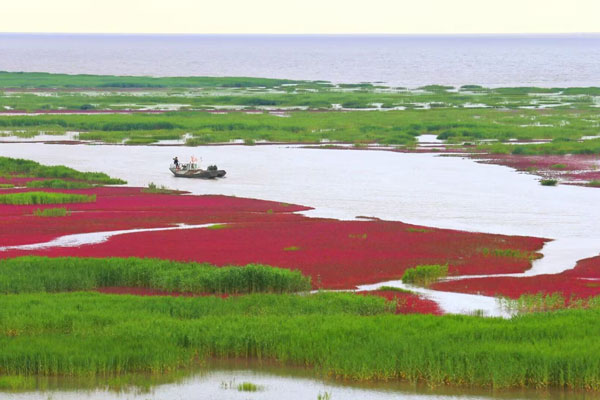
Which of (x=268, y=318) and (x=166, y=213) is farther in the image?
(x=166, y=213)

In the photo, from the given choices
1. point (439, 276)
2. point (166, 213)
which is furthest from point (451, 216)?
point (439, 276)

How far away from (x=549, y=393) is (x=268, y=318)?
6.77 meters

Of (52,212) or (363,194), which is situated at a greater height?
(52,212)

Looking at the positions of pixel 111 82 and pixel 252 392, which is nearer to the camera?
pixel 252 392

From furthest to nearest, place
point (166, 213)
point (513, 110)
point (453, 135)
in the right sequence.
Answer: point (513, 110)
point (453, 135)
point (166, 213)

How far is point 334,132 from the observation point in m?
86.4

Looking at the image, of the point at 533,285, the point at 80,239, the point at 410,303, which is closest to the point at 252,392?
the point at 410,303

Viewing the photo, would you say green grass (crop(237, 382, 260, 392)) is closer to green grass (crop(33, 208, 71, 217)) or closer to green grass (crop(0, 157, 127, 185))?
green grass (crop(33, 208, 71, 217))

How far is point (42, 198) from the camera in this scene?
4884 centimetres

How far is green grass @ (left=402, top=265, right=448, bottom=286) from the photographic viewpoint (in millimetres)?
30359

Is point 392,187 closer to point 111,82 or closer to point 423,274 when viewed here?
point 423,274

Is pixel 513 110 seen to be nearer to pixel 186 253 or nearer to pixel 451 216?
pixel 451 216

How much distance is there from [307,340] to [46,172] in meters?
40.5

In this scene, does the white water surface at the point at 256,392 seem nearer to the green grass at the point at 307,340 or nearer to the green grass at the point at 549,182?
the green grass at the point at 307,340
